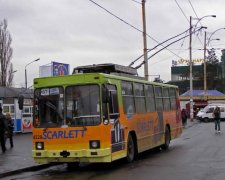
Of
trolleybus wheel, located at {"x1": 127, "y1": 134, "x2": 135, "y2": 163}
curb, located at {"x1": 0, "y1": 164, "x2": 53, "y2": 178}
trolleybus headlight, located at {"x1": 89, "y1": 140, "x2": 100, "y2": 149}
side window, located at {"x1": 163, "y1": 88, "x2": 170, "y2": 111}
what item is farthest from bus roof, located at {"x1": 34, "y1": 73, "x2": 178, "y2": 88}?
side window, located at {"x1": 163, "y1": 88, "x2": 170, "y2": 111}

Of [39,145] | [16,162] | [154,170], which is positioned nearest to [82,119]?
[39,145]

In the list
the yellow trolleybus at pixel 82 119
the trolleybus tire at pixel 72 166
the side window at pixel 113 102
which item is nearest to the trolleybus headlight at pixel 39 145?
the yellow trolleybus at pixel 82 119

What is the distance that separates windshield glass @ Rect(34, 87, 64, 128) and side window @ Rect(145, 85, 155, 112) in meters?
4.82

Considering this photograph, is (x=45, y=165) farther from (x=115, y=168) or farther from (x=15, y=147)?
(x=15, y=147)

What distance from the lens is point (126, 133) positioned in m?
15.8

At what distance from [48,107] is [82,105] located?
111 cm

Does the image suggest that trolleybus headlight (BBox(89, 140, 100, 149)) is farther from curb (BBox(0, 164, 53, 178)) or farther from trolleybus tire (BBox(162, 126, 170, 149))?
trolleybus tire (BBox(162, 126, 170, 149))

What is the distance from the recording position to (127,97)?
16.4m

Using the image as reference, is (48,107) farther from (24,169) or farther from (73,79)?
(24,169)

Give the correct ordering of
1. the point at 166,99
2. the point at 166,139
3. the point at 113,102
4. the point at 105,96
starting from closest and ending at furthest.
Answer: the point at 105,96, the point at 113,102, the point at 166,139, the point at 166,99

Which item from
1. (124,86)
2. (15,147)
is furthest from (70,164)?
(15,147)

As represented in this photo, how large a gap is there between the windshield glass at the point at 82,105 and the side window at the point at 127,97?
180 centimetres

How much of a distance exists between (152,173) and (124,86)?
11.9 feet

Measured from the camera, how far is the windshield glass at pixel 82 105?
1429 cm
